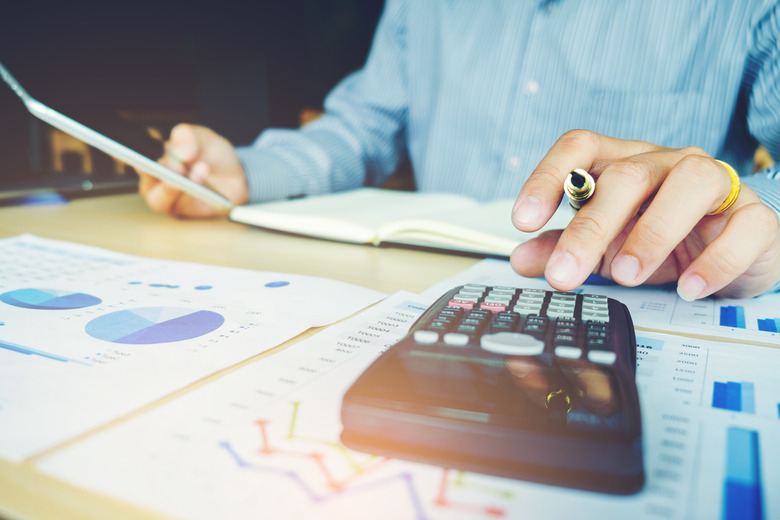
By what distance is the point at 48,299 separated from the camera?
0.38m

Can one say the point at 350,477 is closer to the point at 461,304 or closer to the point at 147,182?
the point at 461,304

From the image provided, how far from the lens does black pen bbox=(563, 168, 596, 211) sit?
0.35m

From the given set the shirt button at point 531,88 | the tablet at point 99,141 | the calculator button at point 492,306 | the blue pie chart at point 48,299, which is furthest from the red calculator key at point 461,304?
the shirt button at point 531,88

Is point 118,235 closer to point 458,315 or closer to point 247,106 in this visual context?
point 458,315

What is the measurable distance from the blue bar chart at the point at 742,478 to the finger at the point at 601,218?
0.12 m

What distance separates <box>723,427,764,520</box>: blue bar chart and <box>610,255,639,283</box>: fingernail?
0.13 meters

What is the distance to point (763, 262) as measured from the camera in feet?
A: 1.28

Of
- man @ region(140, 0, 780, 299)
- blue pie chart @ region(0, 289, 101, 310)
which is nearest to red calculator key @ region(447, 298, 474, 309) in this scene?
man @ region(140, 0, 780, 299)

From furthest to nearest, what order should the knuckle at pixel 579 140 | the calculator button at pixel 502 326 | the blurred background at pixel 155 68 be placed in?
1. the blurred background at pixel 155 68
2. the knuckle at pixel 579 140
3. the calculator button at pixel 502 326

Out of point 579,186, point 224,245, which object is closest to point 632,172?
point 579,186

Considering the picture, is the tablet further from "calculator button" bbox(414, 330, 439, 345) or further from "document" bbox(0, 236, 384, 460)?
"calculator button" bbox(414, 330, 439, 345)

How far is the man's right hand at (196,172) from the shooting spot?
2.25 feet

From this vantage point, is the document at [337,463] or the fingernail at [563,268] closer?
the document at [337,463]

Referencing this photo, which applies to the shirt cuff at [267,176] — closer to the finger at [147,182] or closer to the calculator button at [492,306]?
the finger at [147,182]
